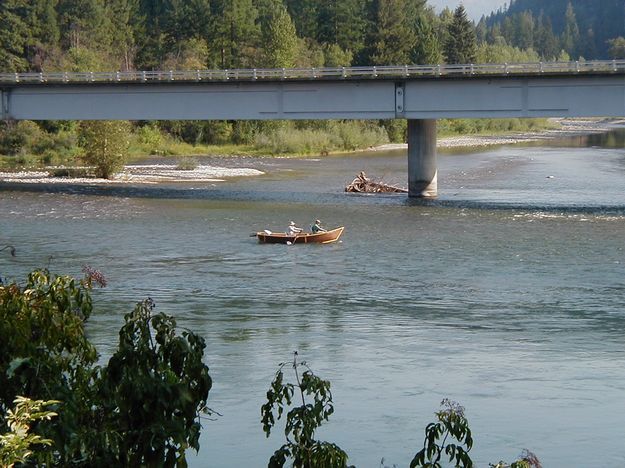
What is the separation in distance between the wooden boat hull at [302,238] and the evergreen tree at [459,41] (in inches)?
4768

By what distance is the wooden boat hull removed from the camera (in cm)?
4581

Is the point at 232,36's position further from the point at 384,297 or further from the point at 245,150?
the point at 384,297

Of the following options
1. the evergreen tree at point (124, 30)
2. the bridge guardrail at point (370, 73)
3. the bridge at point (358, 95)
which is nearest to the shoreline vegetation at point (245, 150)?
the bridge at point (358, 95)

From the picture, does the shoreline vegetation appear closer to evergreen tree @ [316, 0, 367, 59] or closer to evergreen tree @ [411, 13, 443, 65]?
evergreen tree @ [411, 13, 443, 65]

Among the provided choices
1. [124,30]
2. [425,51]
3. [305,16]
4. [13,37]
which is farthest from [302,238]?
[305,16]

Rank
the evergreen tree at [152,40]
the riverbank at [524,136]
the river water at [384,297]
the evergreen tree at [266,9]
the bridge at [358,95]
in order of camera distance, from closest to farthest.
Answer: the river water at [384,297]
the bridge at [358,95]
the riverbank at [524,136]
the evergreen tree at [152,40]
the evergreen tree at [266,9]

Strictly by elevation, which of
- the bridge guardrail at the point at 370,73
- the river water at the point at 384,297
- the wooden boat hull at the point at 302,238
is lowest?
the river water at the point at 384,297

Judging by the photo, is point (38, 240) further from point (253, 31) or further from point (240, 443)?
point (253, 31)

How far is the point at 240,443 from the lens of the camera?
20.5 meters

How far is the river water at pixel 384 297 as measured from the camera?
853 inches

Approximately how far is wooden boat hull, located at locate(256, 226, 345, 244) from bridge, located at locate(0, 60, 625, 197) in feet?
63.0

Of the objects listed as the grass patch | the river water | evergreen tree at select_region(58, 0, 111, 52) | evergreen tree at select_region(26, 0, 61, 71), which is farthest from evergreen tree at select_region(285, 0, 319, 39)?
the river water

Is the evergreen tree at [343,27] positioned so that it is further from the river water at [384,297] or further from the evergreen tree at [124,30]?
the river water at [384,297]

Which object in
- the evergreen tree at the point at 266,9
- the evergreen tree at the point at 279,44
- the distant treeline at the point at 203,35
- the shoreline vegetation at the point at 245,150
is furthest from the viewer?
the evergreen tree at the point at 266,9
